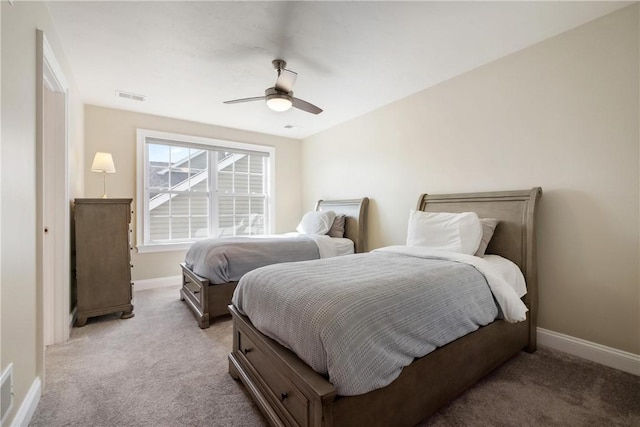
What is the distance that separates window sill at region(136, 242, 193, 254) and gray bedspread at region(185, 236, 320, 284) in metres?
1.00

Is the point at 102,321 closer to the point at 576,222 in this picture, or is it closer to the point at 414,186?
the point at 414,186

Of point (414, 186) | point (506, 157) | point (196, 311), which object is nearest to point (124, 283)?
point (196, 311)

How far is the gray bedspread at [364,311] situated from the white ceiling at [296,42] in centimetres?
174

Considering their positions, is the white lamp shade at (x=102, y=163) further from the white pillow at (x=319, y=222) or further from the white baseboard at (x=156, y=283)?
the white pillow at (x=319, y=222)

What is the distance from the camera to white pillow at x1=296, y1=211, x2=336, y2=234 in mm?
3914

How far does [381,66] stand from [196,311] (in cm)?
299

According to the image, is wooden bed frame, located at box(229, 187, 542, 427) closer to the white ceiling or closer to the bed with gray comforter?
the bed with gray comforter

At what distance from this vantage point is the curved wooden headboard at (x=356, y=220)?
3820 millimetres

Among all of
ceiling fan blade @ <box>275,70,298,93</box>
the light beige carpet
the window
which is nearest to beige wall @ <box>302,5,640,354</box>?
the light beige carpet

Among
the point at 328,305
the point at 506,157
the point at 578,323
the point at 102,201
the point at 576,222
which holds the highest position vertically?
Answer: the point at 506,157

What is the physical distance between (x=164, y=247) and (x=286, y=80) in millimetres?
3020

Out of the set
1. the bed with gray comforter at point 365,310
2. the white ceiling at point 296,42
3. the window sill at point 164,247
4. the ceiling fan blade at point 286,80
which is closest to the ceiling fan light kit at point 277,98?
the ceiling fan blade at point 286,80

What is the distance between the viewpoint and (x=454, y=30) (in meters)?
2.15

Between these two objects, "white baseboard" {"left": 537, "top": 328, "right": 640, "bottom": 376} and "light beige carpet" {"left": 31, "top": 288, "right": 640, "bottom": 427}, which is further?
"white baseboard" {"left": 537, "top": 328, "right": 640, "bottom": 376}
